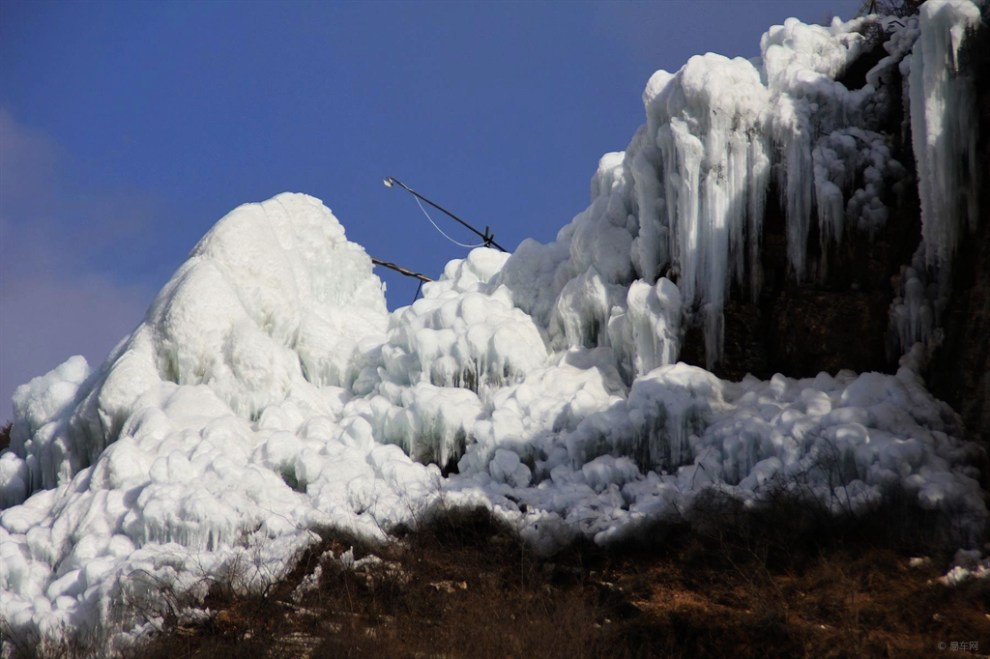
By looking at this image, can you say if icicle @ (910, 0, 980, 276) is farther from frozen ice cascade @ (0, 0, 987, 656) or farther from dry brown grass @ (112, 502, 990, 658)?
dry brown grass @ (112, 502, 990, 658)

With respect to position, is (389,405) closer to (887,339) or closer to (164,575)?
(164,575)

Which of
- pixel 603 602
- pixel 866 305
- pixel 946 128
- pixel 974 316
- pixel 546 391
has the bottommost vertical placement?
pixel 603 602

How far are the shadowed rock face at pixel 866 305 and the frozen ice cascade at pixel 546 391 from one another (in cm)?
20

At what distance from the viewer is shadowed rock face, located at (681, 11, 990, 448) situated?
1305 centimetres

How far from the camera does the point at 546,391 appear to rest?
15.2 metres

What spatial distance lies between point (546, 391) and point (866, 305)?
Answer: 12.9 feet

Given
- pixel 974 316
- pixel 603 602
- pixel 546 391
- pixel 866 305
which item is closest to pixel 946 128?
pixel 974 316

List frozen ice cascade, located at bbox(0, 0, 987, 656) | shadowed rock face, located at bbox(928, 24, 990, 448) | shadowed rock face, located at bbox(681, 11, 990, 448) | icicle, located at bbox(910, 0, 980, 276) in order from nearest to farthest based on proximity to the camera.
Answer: shadowed rock face, located at bbox(928, 24, 990, 448), frozen ice cascade, located at bbox(0, 0, 987, 656), shadowed rock face, located at bbox(681, 11, 990, 448), icicle, located at bbox(910, 0, 980, 276)

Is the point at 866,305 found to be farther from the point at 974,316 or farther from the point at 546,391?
the point at 546,391

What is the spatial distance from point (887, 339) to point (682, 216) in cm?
290

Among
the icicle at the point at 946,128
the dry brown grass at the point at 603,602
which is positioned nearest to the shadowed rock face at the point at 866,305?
the icicle at the point at 946,128

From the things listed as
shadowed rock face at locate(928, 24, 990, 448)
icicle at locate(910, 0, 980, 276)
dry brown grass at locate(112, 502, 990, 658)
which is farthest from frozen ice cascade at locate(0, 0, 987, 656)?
dry brown grass at locate(112, 502, 990, 658)

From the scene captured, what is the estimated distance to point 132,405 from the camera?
1551 centimetres

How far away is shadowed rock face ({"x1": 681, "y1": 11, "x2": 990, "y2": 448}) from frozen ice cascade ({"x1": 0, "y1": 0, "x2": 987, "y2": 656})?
203 mm
